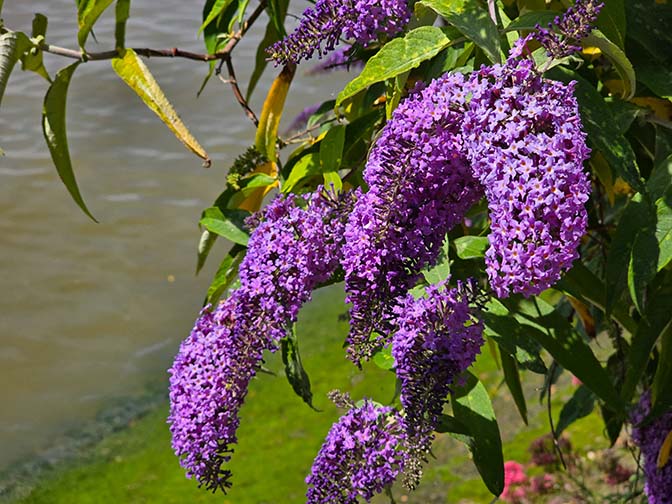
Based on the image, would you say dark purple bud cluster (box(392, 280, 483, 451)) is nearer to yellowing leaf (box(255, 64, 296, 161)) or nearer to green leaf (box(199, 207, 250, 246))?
green leaf (box(199, 207, 250, 246))

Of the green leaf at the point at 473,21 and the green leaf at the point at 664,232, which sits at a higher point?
the green leaf at the point at 473,21

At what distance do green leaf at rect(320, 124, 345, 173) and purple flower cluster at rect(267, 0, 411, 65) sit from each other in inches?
7.0

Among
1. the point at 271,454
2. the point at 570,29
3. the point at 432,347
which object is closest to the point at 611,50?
the point at 570,29

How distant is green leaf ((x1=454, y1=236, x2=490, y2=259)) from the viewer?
3.28ft

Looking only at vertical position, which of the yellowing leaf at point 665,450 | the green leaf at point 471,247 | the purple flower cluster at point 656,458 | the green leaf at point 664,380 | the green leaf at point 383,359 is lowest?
the purple flower cluster at point 656,458

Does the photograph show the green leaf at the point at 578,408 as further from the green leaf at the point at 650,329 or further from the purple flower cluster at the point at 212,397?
the purple flower cluster at the point at 212,397

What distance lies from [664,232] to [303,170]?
46cm

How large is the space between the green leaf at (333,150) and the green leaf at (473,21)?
241 millimetres

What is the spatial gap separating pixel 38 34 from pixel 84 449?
245cm

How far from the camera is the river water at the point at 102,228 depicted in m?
3.77

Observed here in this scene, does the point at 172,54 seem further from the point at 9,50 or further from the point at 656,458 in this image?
the point at 656,458

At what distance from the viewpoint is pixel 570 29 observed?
2.53 ft

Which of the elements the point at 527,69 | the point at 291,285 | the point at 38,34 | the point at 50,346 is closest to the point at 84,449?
the point at 50,346

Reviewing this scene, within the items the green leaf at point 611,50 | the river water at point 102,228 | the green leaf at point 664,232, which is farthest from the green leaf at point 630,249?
the river water at point 102,228
